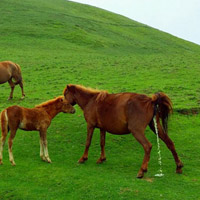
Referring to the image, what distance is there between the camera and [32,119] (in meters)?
9.40

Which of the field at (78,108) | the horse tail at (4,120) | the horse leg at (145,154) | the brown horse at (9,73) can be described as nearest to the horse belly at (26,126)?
the horse tail at (4,120)

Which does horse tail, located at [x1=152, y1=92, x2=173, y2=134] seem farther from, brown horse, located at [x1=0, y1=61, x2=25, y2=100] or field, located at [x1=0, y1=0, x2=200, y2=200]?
brown horse, located at [x1=0, y1=61, x2=25, y2=100]

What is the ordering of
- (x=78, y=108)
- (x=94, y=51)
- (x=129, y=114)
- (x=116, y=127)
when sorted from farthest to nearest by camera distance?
(x=94, y=51) → (x=78, y=108) → (x=116, y=127) → (x=129, y=114)

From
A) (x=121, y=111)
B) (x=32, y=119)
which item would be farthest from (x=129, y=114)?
(x=32, y=119)

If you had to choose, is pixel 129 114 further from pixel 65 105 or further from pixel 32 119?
pixel 32 119

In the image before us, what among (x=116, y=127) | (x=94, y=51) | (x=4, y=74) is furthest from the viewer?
(x=94, y=51)

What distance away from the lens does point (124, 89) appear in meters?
19.5

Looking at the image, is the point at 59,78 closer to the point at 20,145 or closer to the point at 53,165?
the point at 20,145

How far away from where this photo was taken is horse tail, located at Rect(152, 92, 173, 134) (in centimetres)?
861

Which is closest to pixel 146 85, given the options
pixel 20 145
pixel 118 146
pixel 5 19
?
pixel 118 146

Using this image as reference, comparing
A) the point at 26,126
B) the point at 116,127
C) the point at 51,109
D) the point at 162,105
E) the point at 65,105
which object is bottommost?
the point at 26,126

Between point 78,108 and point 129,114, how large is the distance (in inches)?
256

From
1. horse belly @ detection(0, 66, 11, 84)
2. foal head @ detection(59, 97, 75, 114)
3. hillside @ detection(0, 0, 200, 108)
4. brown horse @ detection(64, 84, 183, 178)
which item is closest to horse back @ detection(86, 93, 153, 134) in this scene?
brown horse @ detection(64, 84, 183, 178)

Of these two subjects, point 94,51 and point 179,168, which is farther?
point 94,51
